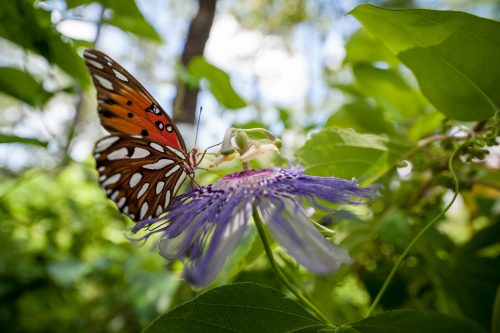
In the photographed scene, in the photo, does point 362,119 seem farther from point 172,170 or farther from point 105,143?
point 105,143

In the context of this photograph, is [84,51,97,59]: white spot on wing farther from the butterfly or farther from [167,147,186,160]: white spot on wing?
[167,147,186,160]: white spot on wing

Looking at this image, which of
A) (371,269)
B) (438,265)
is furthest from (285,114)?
(438,265)

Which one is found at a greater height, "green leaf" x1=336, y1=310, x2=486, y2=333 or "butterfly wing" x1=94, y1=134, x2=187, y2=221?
"butterfly wing" x1=94, y1=134, x2=187, y2=221

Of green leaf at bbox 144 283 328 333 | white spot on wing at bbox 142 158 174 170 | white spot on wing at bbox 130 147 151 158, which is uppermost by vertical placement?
white spot on wing at bbox 130 147 151 158

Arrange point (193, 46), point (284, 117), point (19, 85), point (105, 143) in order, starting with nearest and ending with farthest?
point (105, 143) → point (19, 85) → point (284, 117) → point (193, 46)

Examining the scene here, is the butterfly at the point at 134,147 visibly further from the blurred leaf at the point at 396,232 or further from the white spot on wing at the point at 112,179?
the blurred leaf at the point at 396,232

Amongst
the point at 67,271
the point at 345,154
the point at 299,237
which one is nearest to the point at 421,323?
the point at 299,237

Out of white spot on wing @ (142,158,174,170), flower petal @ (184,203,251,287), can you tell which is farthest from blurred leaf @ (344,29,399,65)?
flower petal @ (184,203,251,287)
